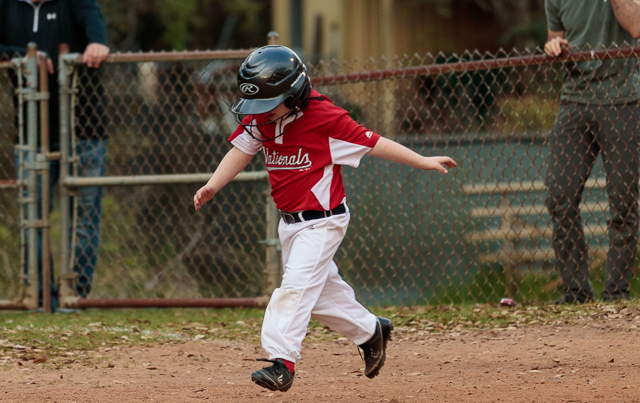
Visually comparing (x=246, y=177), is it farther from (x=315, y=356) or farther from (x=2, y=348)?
(x=2, y=348)

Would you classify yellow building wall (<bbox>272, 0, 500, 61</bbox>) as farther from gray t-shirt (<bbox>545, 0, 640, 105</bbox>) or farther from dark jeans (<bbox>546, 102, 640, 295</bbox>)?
dark jeans (<bbox>546, 102, 640, 295</bbox>)

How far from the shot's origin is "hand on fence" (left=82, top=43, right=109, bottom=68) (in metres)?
5.92

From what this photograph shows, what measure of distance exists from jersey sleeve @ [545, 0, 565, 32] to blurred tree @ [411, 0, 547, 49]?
30.2ft

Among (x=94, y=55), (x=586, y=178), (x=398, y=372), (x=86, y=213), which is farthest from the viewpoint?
(x=86, y=213)

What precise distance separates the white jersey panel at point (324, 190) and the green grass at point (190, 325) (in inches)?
66.4

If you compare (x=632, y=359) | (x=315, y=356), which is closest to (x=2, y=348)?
(x=315, y=356)

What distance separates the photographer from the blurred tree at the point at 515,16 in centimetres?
1474

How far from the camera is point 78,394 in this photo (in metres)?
3.91

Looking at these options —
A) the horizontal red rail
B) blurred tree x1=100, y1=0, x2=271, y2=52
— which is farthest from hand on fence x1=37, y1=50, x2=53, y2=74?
blurred tree x1=100, y1=0, x2=271, y2=52

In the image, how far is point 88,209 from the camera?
6.03 metres

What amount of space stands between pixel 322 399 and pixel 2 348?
2.17 m

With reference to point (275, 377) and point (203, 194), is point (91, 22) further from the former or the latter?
point (275, 377)

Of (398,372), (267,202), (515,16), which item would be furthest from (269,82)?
(515,16)

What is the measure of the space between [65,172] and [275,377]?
3170mm
